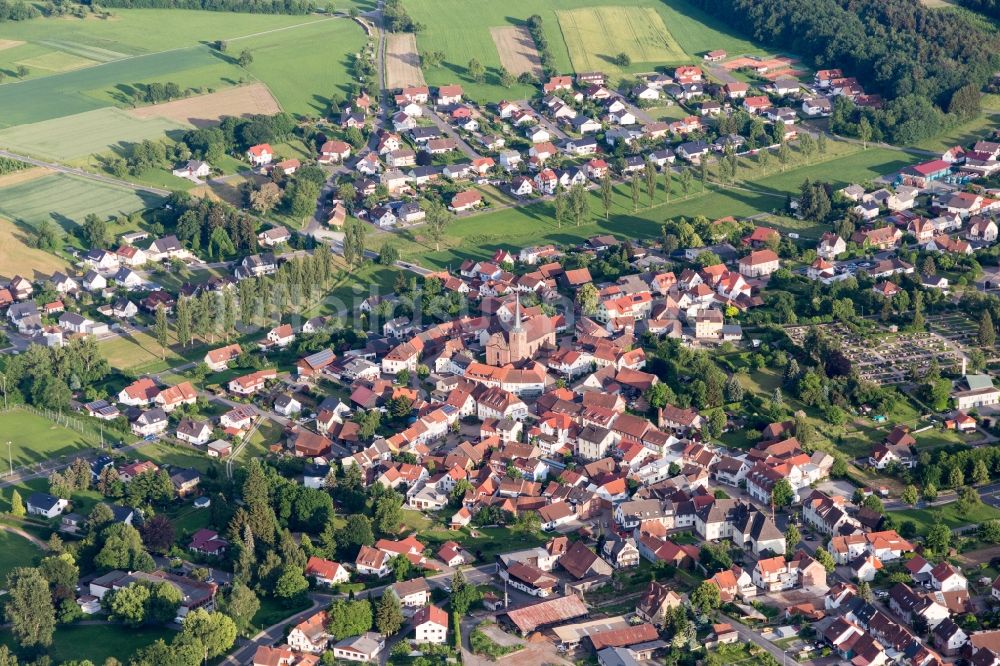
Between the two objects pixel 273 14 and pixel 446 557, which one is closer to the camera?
pixel 446 557

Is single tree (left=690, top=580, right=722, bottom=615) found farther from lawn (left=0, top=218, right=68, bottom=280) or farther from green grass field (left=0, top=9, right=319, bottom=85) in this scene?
green grass field (left=0, top=9, right=319, bottom=85)

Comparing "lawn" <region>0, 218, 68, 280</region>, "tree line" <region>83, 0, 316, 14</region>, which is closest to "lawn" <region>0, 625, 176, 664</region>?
"lawn" <region>0, 218, 68, 280</region>

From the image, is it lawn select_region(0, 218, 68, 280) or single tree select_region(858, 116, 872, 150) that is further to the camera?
single tree select_region(858, 116, 872, 150)

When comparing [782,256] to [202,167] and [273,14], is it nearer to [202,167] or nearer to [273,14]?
[202,167]

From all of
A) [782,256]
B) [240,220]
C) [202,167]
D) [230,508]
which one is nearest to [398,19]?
[202,167]

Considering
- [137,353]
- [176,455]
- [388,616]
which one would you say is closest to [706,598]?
[388,616]

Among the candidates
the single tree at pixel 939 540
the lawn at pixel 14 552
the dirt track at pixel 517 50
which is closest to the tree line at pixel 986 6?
the dirt track at pixel 517 50
